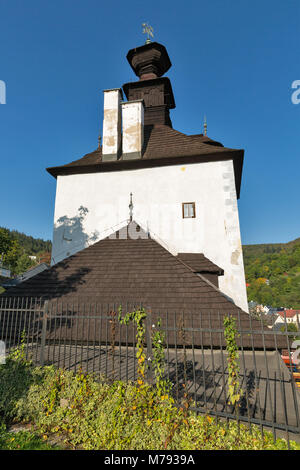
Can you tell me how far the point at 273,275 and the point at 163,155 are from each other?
406 feet

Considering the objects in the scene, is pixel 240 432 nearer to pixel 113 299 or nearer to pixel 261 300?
pixel 113 299

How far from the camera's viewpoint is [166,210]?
12375 mm

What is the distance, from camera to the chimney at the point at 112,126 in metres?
13.6

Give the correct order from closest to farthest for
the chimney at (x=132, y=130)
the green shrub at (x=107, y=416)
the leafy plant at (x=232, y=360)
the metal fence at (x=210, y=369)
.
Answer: the green shrub at (x=107, y=416) → the metal fence at (x=210, y=369) → the leafy plant at (x=232, y=360) → the chimney at (x=132, y=130)

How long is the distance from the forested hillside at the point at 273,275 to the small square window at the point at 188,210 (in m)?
97.8

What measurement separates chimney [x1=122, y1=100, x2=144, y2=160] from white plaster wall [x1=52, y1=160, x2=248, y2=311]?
3.72 ft

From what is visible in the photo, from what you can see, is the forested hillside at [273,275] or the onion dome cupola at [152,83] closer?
the onion dome cupola at [152,83]

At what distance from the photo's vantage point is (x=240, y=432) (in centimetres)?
362

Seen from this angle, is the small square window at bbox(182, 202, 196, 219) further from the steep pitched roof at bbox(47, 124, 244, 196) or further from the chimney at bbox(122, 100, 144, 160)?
the chimney at bbox(122, 100, 144, 160)

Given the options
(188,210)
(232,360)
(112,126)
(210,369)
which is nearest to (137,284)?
(210,369)

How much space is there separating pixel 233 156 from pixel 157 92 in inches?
338

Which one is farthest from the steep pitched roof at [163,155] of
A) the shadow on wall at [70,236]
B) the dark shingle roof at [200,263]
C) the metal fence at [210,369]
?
the metal fence at [210,369]

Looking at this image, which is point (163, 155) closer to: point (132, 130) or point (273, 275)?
point (132, 130)

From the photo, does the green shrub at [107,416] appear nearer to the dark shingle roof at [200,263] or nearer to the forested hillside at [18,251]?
the dark shingle roof at [200,263]
